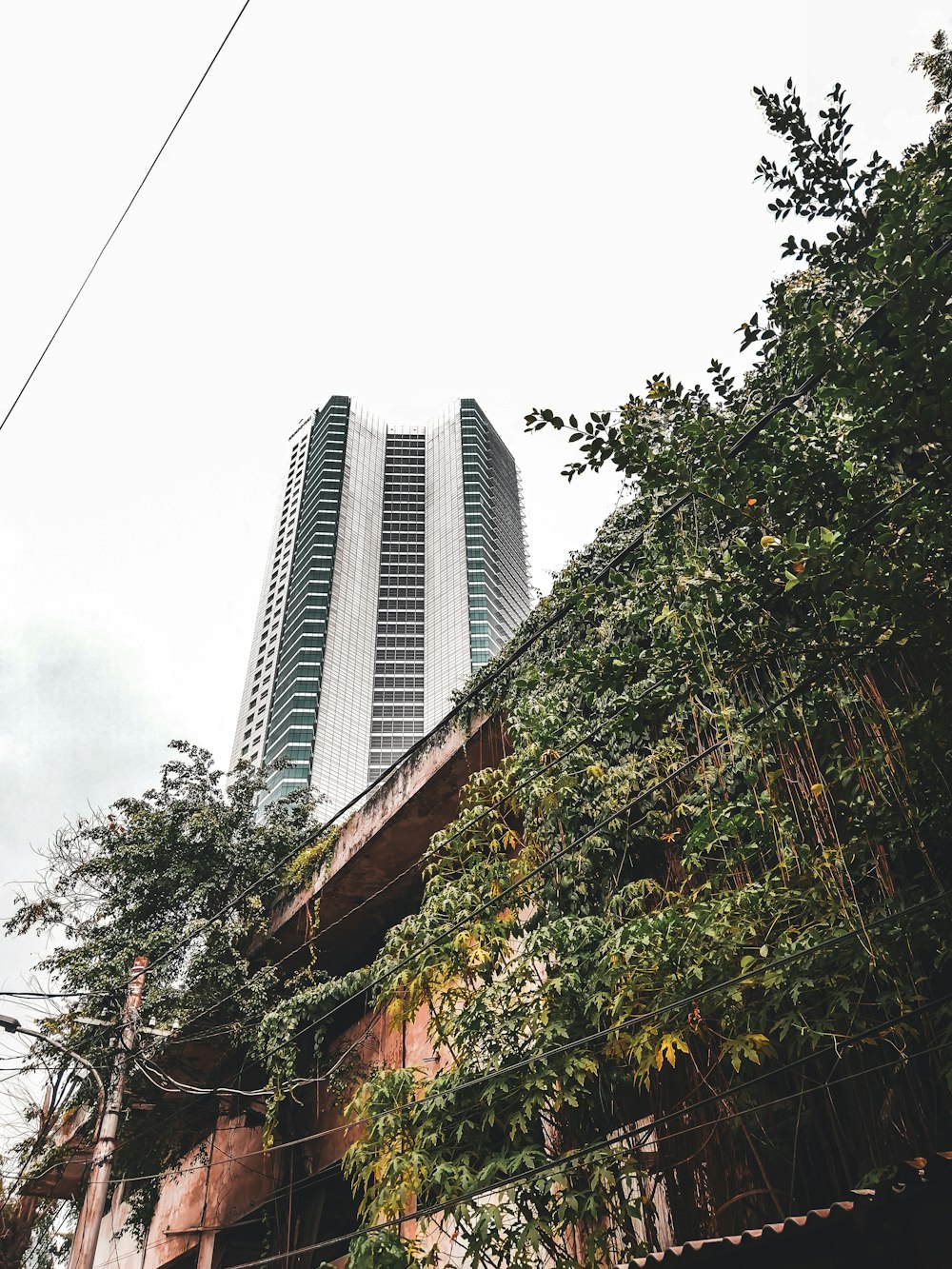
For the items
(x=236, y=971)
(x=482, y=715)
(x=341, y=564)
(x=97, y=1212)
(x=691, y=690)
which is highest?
(x=341, y=564)

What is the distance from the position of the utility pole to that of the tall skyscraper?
4682cm

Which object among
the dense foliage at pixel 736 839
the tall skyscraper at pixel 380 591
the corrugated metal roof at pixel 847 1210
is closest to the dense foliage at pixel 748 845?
the dense foliage at pixel 736 839

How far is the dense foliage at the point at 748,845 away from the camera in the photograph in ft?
9.22

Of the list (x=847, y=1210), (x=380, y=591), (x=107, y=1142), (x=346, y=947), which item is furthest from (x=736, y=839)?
(x=380, y=591)

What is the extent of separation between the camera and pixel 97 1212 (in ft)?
22.4

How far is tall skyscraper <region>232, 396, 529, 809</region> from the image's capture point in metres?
57.1

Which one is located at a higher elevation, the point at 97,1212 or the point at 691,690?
the point at 691,690

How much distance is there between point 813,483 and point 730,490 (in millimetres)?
309

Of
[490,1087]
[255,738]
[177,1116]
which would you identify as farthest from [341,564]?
[490,1087]

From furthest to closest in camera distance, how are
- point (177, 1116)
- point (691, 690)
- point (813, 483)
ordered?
point (177, 1116)
point (691, 690)
point (813, 483)

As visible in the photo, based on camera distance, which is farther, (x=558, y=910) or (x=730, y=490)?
(x=558, y=910)

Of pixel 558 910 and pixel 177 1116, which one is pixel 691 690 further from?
pixel 177 1116

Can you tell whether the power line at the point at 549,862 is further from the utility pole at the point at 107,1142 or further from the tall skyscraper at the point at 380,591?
the tall skyscraper at the point at 380,591

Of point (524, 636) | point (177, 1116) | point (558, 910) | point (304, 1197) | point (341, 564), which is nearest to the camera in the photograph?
point (558, 910)
